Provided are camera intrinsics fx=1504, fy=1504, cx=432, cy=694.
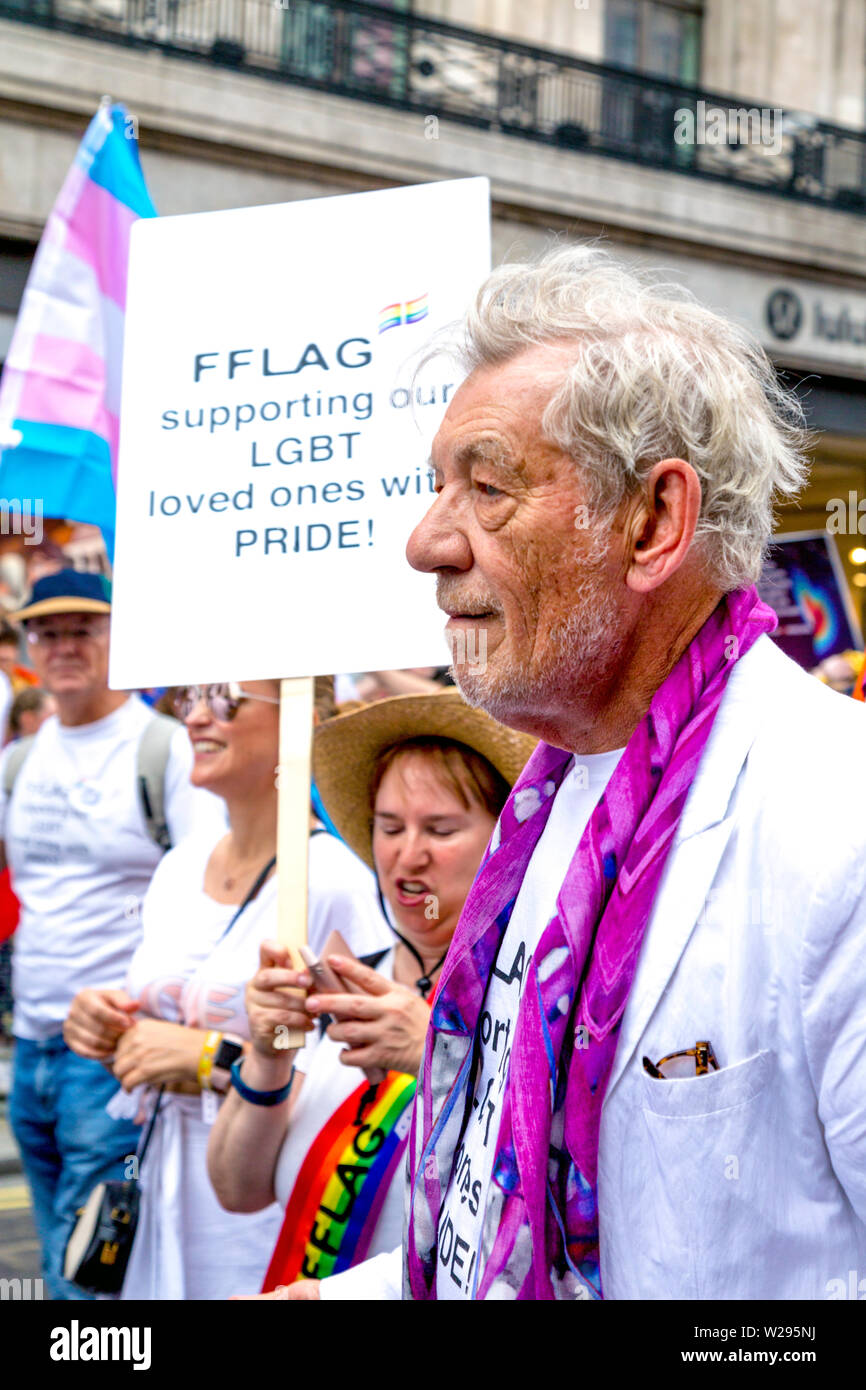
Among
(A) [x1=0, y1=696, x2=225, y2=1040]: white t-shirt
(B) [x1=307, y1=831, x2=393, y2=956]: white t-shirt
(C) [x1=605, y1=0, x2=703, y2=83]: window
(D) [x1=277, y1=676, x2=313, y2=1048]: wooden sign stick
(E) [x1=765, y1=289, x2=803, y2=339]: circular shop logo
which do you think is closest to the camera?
(D) [x1=277, y1=676, x2=313, y2=1048]: wooden sign stick

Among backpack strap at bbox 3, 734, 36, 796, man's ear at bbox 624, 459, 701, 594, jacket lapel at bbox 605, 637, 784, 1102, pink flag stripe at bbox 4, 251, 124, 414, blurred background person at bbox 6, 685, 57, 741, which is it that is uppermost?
blurred background person at bbox 6, 685, 57, 741

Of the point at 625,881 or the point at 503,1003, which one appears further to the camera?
the point at 503,1003

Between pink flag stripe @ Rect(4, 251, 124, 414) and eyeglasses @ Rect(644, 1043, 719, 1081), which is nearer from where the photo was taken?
eyeglasses @ Rect(644, 1043, 719, 1081)

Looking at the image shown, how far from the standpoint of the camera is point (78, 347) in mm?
3240

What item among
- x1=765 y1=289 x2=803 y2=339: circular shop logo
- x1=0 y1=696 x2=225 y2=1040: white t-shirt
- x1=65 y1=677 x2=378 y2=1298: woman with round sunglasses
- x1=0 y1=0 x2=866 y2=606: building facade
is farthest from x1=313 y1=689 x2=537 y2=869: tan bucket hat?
x1=765 y1=289 x2=803 y2=339: circular shop logo

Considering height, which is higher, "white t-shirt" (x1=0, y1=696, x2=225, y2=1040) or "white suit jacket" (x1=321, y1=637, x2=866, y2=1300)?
"white t-shirt" (x1=0, y1=696, x2=225, y2=1040)

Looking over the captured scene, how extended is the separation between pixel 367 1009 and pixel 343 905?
0.82 metres

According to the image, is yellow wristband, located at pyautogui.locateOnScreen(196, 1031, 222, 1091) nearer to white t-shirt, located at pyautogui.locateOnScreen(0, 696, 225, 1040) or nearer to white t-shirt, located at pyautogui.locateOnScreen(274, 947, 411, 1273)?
white t-shirt, located at pyautogui.locateOnScreen(274, 947, 411, 1273)

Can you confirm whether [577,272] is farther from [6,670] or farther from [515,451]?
[6,670]

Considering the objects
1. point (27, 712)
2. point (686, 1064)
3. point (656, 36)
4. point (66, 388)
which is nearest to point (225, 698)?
point (66, 388)

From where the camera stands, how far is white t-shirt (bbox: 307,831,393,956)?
3146 mm

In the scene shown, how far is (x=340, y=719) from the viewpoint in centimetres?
279

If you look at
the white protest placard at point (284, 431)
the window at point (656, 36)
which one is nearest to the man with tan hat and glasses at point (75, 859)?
the white protest placard at point (284, 431)

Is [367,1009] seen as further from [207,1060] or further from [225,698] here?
[225,698]
